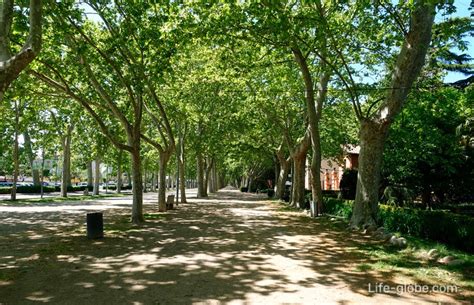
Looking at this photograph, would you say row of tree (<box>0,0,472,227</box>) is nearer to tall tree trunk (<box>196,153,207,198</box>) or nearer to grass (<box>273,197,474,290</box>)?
grass (<box>273,197,474,290</box>)

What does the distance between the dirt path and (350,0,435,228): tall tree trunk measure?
1.30 metres

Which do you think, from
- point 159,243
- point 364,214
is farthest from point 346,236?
point 159,243

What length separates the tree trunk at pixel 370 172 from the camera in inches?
542

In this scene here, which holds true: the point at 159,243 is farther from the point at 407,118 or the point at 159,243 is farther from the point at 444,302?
the point at 407,118

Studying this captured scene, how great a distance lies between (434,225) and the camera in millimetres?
12281

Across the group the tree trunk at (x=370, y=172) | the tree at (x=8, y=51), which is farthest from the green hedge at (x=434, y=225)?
the tree at (x=8, y=51)

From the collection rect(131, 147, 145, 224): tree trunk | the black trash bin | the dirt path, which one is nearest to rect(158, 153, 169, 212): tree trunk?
rect(131, 147, 145, 224): tree trunk

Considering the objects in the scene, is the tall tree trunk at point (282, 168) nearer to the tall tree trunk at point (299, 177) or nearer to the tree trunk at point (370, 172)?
the tall tree trunk at point (299, 177)

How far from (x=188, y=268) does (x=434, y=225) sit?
8000 millimetres

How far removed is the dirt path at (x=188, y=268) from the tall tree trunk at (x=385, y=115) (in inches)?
51.0

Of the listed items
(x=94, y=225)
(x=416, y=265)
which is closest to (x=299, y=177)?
(x=94, y=225)

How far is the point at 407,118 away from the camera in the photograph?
67.9 ft

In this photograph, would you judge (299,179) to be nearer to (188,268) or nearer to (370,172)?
(370,172)

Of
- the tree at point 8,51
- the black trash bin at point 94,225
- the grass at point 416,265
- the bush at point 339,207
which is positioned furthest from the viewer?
the bush at point 339,207
